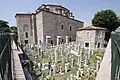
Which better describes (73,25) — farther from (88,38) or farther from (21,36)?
(21,36)

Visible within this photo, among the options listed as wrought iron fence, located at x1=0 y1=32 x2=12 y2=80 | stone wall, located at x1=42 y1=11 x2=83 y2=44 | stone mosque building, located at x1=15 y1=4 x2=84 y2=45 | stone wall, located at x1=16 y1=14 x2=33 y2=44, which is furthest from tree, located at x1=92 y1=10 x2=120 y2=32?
wrought iron fence, located at x1=0 y1=32 x2=12 y2=80

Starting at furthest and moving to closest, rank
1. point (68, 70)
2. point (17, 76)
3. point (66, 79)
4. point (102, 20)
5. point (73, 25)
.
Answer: point (73, 25) < point (102, 20) < point (68, 70) < point (66, 79) < point (17, 76)

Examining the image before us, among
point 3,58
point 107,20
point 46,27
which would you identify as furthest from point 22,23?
point 3,58

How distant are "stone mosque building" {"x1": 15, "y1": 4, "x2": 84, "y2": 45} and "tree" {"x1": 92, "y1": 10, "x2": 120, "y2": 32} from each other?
4331mm

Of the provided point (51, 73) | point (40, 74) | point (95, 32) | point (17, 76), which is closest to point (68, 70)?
point (51, 73)

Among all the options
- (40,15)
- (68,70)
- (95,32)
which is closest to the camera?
(68,70)

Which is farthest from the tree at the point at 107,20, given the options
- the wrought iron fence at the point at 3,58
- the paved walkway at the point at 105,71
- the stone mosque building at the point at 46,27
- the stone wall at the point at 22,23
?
the wrought iron fence at the point at 3,58

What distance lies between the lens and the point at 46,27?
23125 millimetres

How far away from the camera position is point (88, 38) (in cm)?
2186

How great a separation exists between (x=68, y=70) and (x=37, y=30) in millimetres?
17405

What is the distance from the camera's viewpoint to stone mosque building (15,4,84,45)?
23.3 m

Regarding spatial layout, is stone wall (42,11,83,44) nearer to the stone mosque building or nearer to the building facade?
the stone mosque building

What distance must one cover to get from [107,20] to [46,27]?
38.0ft

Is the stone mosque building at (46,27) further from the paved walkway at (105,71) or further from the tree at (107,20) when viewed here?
the paved walkway at (105,71)
